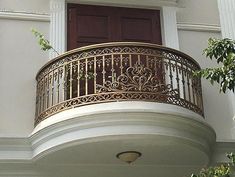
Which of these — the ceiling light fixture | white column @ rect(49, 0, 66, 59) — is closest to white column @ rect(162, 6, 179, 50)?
white column @ rect(49, 0, 66, 59)

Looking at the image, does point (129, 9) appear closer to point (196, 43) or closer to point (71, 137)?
point (196, 43)

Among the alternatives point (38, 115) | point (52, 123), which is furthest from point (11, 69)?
point (52, 123)

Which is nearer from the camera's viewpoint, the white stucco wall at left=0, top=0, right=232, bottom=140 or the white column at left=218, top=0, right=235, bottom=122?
the white stucco wall at left=0, top=0, right=232, bottom=140

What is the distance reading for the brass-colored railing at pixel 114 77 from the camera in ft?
22.3

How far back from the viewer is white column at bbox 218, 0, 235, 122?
28.6 feet

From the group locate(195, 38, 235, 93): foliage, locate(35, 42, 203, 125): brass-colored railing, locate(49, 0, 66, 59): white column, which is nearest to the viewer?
locate(195, 38, 235, 93): foliage

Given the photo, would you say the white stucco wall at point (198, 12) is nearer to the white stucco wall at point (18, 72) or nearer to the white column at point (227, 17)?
the white column at point (227, 17)

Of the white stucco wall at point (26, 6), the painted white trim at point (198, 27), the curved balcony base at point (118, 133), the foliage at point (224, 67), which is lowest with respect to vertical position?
the curved balcony base at point (118, 133)

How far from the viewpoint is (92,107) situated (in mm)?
6637

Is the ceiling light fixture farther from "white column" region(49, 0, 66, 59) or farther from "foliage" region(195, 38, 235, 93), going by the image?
"white column" region(49, 0, 66, 59)

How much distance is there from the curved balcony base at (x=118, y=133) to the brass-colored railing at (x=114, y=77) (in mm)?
171

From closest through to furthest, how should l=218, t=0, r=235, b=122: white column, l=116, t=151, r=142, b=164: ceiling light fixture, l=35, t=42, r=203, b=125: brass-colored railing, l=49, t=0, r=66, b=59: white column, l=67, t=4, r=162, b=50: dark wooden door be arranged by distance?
l=35, t=42, r=203, b=125: brass-colored railing → l=116, t=151, r=142, b=164: ceiling light fixture → l=49, t=0, r=66, b=59: white column → l=67, t=4, r=162, b=50: dark wooden door → l=218, t=0, r=235, b=122: white column

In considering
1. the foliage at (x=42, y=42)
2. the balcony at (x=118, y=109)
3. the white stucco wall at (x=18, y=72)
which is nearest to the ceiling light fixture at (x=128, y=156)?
the balcony at (x=118, y=109)

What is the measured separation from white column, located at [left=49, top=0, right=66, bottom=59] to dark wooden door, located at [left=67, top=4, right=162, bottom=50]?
4.4 inches
